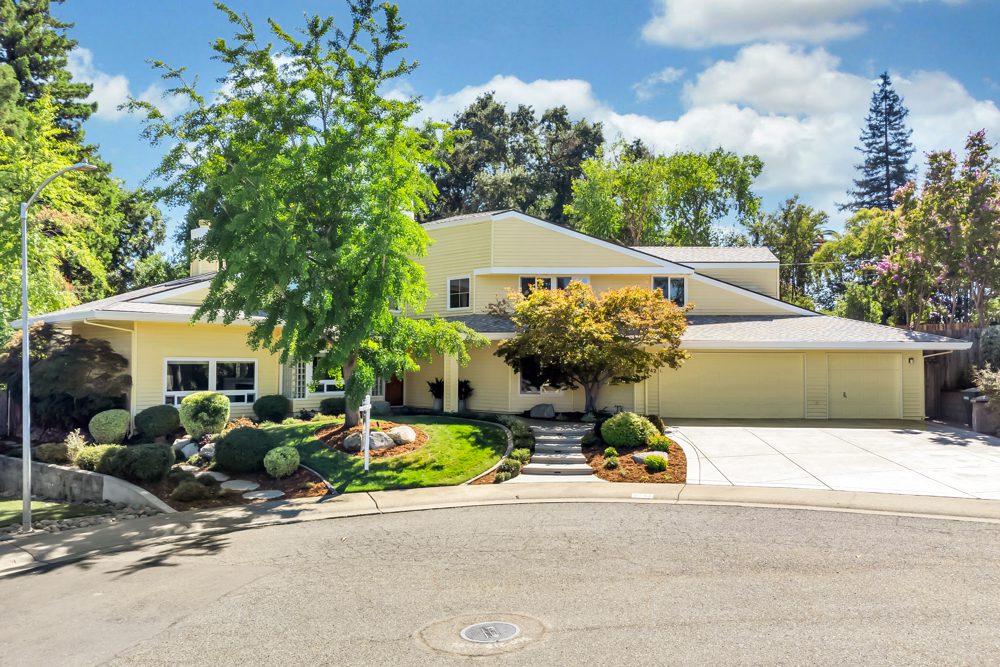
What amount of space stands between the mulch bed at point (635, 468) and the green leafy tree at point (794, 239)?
104 feet

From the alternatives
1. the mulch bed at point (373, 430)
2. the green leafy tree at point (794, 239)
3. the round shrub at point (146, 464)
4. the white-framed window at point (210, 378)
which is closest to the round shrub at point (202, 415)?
the white-framed window at point (210, 378)

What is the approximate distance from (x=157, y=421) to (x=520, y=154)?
40757mm

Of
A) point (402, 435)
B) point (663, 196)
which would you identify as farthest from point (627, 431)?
point (663, 196)

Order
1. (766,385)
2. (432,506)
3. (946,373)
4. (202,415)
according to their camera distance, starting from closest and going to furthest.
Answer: (432,506) → (202,415) → (766,385) → (946,373)

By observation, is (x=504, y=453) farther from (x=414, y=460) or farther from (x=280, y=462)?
(x=280, y=462)

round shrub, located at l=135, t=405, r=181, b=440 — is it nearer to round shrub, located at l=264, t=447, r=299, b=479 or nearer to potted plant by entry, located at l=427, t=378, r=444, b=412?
round shrub, located at l=264, t=447, r=299, b=479

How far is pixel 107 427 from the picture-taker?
1812 centimetres

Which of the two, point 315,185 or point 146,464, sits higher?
point 315,185

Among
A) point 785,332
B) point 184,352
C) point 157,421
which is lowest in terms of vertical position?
point 157,421

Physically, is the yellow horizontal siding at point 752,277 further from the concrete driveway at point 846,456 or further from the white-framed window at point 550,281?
the concrete driveway at point 846,456

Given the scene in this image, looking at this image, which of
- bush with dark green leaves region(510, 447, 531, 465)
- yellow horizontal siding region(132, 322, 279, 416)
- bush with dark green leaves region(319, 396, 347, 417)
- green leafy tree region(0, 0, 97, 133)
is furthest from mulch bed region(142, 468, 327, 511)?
green leafy tree region(0, 0, 97, 133)

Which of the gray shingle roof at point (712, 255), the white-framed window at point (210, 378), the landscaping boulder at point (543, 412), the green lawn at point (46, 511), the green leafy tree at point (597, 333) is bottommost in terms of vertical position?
the green lawn at point (46, 511)

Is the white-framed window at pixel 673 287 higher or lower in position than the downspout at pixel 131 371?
higher

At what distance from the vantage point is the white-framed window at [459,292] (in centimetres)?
→ 2529
